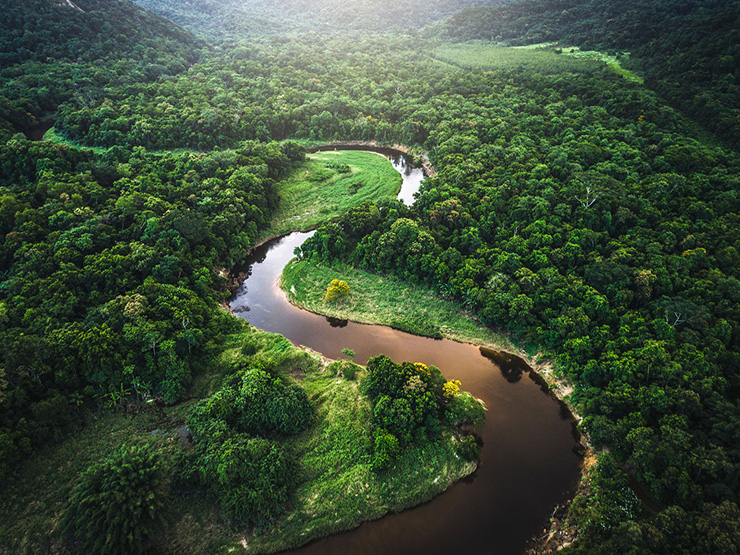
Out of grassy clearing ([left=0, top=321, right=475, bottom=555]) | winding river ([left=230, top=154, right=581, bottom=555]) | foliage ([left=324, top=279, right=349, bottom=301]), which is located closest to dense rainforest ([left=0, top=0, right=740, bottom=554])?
grassy clearing ([left=0, top=321, right=475, bottom=555])

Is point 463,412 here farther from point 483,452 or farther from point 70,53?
point 70,53

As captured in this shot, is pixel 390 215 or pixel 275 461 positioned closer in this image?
pixel 275 461

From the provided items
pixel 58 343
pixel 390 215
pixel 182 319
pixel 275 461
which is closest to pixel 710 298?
pixel 390 215

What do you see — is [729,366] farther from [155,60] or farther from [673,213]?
[155,60]

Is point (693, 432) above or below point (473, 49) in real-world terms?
below

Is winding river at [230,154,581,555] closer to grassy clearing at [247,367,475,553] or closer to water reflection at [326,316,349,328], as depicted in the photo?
water reflection at [326,316,349,328]

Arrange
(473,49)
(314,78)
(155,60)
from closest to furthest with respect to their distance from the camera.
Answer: (155,60), (314,78), (473,49)
